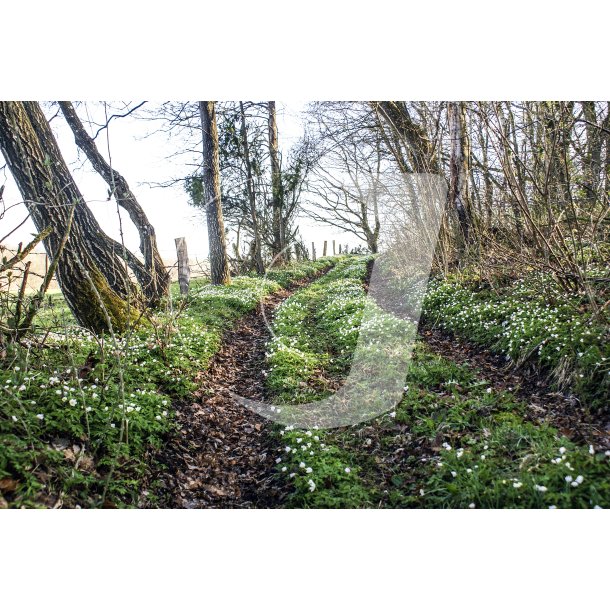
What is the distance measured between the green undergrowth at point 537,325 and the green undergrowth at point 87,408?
3615 millimetres

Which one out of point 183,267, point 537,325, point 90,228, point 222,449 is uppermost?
point 90,228

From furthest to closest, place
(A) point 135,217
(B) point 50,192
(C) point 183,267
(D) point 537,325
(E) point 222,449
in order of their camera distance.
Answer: (C) point 183,267 < (A) point 135,217 < (B) point 50,192 < (D) point 537,325 < (E) point 222,449

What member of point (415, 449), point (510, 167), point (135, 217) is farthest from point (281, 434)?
point (510, 167)

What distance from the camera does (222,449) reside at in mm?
3824

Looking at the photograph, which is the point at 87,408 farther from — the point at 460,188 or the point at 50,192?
the point at 460,188

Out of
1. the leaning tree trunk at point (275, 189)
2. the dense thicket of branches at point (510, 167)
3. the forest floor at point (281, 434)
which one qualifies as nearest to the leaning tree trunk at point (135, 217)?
the forest floor at point (281, 434)

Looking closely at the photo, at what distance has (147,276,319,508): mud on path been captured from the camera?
3197 mm

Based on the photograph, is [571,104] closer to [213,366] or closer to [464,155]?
[464,155]

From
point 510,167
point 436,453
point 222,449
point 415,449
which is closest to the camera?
point 436,453

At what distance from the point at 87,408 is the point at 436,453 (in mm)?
2940

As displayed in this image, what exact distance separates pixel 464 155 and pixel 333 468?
629 centimetres
